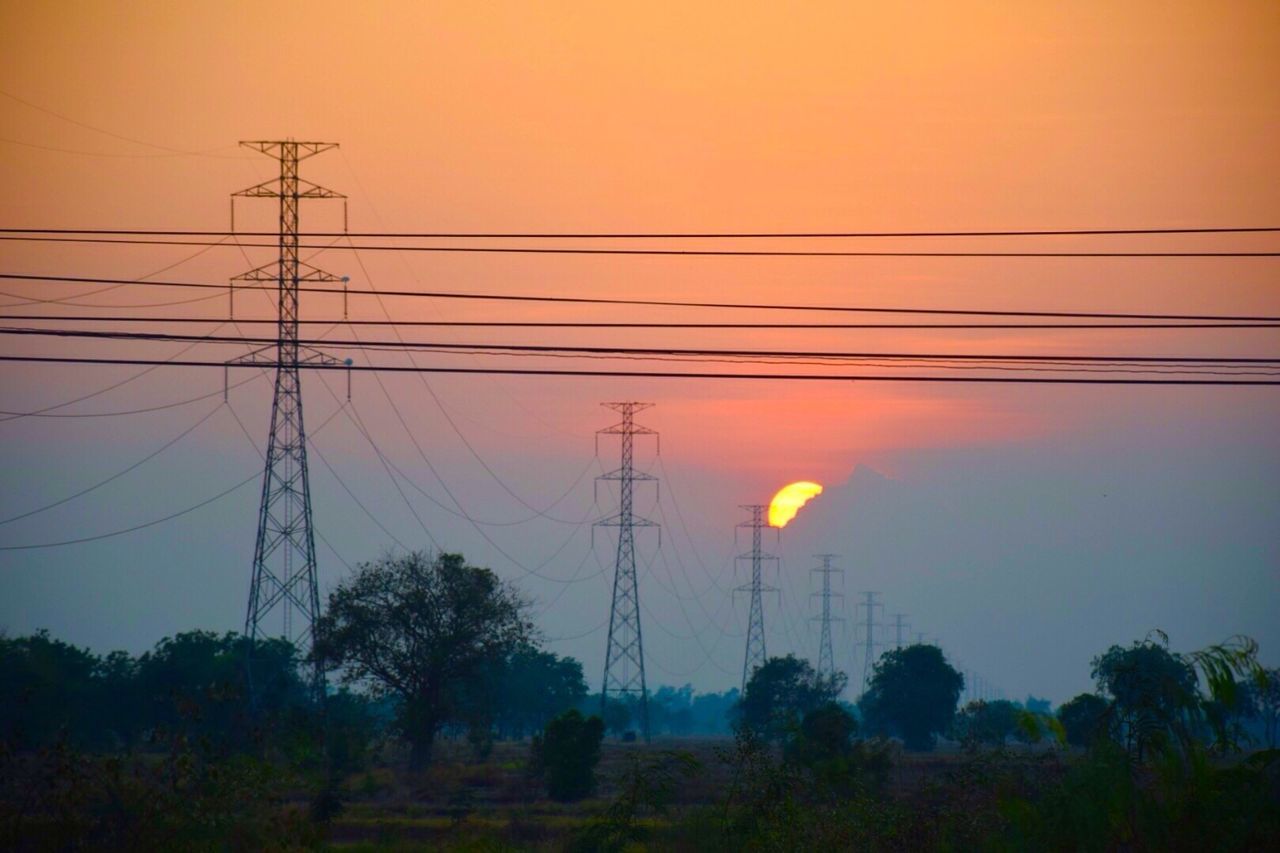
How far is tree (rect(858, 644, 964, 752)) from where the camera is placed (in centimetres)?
9994

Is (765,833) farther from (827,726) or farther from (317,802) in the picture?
(827,726)

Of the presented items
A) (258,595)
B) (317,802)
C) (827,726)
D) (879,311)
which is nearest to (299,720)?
(317,802)

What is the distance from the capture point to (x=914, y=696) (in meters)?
100

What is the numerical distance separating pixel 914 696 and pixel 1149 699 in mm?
82728

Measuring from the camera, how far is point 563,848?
25875 mm

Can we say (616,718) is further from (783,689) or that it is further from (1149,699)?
(1149,699)

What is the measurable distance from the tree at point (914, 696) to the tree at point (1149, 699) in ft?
263

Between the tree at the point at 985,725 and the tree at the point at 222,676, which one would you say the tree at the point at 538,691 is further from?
the tree at the point at 985,725

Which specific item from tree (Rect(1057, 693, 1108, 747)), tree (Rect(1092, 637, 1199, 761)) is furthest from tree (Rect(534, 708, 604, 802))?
tree (Rect(1092, 637, 1199, 761))

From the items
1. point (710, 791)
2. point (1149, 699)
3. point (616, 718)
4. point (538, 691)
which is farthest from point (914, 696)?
point (1149, 699)

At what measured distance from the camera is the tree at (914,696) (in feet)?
328

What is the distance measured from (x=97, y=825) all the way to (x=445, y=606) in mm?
40060

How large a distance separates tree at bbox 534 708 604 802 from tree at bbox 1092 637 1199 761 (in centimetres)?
2629

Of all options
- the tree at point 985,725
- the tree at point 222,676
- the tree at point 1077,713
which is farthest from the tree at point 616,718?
the tree at point 1077,713
